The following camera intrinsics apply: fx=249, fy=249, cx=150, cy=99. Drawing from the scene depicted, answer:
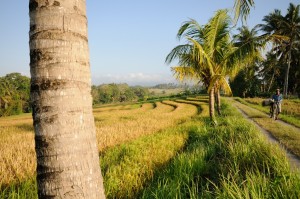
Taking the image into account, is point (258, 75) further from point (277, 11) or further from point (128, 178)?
point (128, 178)

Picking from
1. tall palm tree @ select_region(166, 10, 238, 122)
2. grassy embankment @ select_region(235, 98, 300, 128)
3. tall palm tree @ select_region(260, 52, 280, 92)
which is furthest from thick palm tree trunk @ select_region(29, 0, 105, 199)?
tall palm tree @ select_region(260, 52, 280, 92)

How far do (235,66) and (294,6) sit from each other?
1192 inches

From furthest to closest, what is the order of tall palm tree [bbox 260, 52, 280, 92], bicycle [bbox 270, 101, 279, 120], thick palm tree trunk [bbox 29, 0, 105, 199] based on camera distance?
→ 1. tall palm tree [bbox 260, 52, 280, 92]
2. bicycle [bbox 270, 101, 279, 120]
3. thick palm tree trunk [bbox 29, 0, 105, 199]

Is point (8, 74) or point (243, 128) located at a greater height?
point (8, 74)

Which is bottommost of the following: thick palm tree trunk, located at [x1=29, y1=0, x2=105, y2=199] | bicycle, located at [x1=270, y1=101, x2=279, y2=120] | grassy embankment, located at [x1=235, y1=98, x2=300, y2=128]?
grassy embankment, located at [x1=235, y1=98, x2=300, y2=128]

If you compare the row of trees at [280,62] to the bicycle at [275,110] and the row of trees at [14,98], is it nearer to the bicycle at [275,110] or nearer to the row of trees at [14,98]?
the bicycle at [275,110]

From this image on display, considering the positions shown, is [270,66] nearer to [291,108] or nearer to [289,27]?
[289,27]

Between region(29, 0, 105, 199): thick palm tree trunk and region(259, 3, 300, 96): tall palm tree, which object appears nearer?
region(29, 0, 105, 199): thick palm tree trunk

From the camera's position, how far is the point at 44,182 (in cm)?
121

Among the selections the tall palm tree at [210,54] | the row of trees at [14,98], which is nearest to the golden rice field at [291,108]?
the tall palm tree at [210,54]

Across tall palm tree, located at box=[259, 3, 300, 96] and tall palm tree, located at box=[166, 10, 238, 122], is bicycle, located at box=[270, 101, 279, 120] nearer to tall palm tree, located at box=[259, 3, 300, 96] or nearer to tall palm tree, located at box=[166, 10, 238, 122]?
tall palm tree, located at box=[166, 10, 238, 122]

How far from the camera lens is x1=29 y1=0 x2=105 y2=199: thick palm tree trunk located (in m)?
1.19

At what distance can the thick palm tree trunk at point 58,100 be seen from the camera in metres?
1.19

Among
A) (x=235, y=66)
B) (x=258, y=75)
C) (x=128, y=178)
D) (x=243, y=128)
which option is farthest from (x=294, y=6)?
(x=128, y=178)
